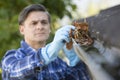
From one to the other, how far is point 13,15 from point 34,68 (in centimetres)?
298

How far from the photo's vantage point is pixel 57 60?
3176 millimetres

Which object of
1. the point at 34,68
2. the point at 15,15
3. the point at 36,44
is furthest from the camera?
the point at 15,15

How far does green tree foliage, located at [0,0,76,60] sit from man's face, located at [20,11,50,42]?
211 cm

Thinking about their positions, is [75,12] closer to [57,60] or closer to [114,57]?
[57,60]

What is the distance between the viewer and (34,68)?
282 cm

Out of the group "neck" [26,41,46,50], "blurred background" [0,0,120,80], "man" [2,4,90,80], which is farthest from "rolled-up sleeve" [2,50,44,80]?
"blurred background" [0,0,120,80]

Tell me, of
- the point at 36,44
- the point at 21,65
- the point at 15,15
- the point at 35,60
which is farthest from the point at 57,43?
the point at 15,15

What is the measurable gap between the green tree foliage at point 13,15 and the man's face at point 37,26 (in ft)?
6.93

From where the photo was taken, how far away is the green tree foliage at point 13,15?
5.51m

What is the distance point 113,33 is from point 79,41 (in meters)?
0.66

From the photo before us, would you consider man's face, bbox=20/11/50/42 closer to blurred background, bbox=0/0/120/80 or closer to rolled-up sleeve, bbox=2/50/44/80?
rolled-up sleeve, bbox=2/50/44/80

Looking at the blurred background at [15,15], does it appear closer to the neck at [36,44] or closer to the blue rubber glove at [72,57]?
the neck at [36,44]

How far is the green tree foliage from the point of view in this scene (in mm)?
5512

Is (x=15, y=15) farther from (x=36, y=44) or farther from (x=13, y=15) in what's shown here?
(x=36, y=44)
